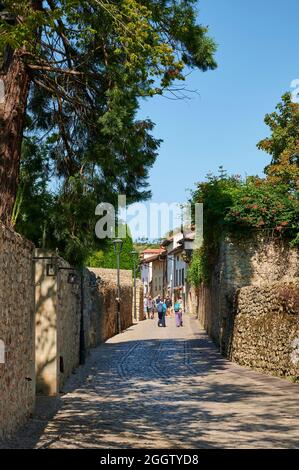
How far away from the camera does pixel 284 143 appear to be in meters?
38.5

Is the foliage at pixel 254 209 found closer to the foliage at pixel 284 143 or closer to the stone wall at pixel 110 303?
the stone wall at pixel 110 303

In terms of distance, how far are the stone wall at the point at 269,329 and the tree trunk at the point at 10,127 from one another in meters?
6.44

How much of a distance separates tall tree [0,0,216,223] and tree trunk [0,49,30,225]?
19mm

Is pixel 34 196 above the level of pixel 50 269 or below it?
above

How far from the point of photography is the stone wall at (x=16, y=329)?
829 centimetres

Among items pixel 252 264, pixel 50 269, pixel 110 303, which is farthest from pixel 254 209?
pixel 110 303

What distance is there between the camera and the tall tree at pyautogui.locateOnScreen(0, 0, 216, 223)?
11797 mm

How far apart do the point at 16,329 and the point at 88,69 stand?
8224 mm

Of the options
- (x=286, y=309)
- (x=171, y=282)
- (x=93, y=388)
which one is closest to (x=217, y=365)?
(x=286, y=309)

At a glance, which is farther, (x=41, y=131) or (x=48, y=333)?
(x=41, y=131)

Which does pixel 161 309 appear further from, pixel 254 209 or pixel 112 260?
pixel 112 260

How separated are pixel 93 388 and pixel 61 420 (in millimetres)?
4228

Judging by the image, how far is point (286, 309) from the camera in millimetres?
15812
